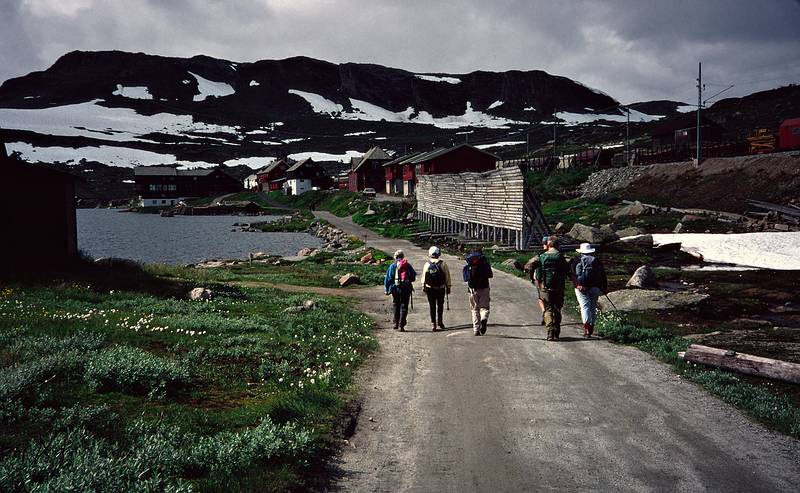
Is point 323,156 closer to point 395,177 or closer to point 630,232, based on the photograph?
point 395,177

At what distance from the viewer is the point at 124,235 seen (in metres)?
73.1

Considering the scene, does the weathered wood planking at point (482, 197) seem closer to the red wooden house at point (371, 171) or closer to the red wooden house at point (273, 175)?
the red wooden house at point (371, 171)

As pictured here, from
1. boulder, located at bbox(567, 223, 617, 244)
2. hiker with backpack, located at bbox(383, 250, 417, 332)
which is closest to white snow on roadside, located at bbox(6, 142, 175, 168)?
Result: boulder, located at bbox(567, 223, 617, 244)

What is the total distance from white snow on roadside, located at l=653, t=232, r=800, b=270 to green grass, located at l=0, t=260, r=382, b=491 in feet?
70.7

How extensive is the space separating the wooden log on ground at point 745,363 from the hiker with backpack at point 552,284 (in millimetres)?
2935

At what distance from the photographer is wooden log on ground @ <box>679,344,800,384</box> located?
9.88 meters

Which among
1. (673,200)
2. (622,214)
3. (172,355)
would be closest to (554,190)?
(673,200)

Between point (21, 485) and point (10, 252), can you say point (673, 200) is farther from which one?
point (21, 485)

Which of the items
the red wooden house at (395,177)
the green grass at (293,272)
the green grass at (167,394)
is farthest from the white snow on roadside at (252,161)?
the green grass at (167,394)

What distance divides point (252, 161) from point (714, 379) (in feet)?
612

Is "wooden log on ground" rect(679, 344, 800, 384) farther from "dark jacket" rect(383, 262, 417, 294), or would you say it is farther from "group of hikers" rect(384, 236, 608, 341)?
"dark jacket" rect(383, 262, 417, 294)

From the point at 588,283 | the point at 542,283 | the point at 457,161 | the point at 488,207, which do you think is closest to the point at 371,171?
the point at 457,161

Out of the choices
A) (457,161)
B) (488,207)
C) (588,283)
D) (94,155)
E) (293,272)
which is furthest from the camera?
(94,155)

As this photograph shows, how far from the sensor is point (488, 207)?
37969mm
